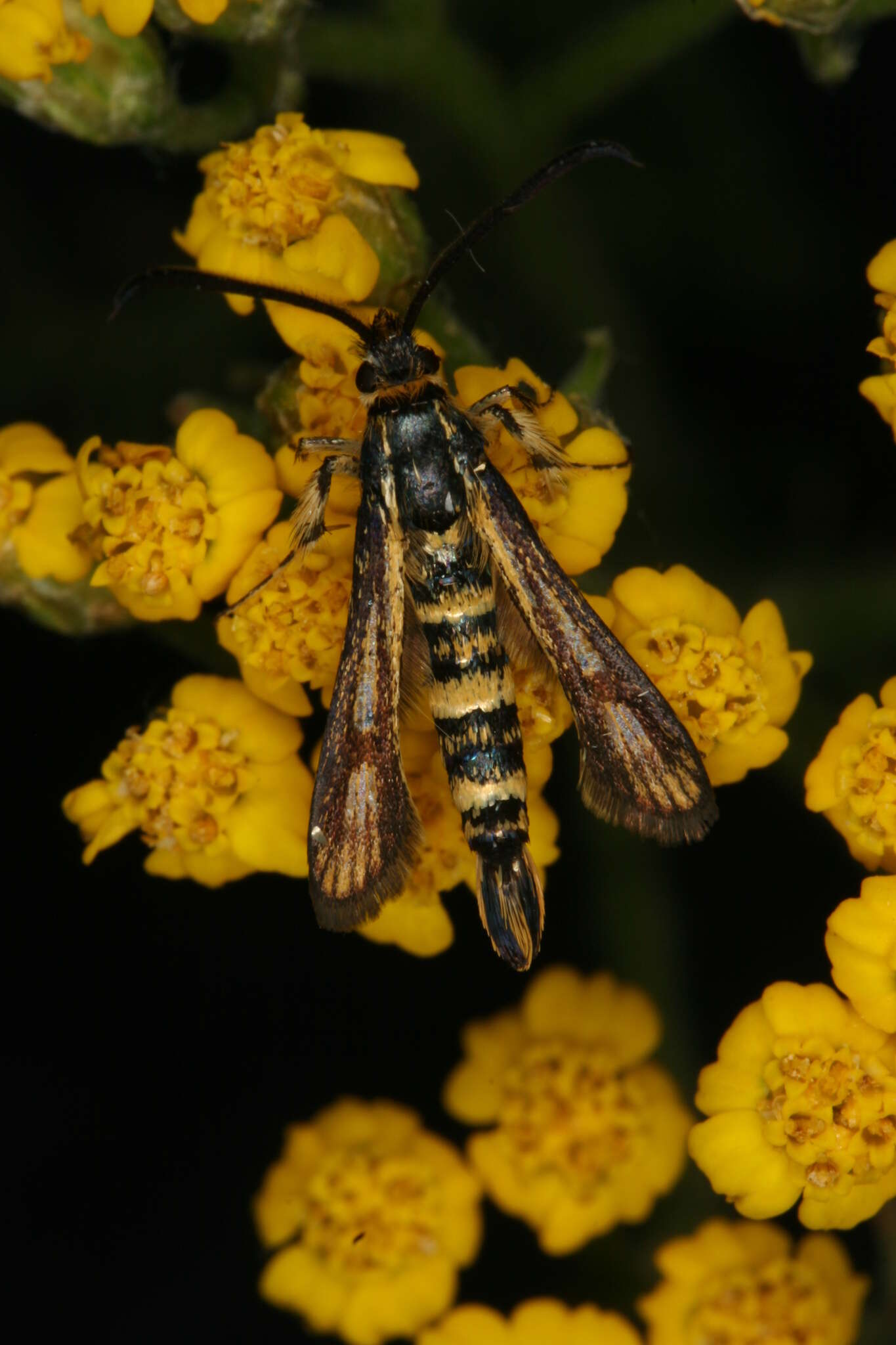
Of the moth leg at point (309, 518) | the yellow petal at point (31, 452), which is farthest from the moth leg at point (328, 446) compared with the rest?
the yellow petal at point (31, 452)

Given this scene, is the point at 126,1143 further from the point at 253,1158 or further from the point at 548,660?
the point at 548,660

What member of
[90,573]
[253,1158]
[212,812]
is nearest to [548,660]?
[212,812]

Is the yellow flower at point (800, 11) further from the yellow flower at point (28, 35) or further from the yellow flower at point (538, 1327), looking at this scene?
the yellow flower at point (538, 1327)

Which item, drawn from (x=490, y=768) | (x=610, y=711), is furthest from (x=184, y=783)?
(x=610, y=711)

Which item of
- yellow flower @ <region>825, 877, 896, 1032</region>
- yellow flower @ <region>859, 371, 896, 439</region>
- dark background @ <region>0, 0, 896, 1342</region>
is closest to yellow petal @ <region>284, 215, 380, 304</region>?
dark background @ <region>0, 0, 896, 1342</region>

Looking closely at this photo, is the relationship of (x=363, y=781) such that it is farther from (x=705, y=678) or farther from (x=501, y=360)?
(x=501, y=360)

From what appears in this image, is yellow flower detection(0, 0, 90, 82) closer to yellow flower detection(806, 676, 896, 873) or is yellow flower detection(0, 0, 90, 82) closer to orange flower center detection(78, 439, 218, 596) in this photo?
orange flower center detection(78, 439, 218, 596)
